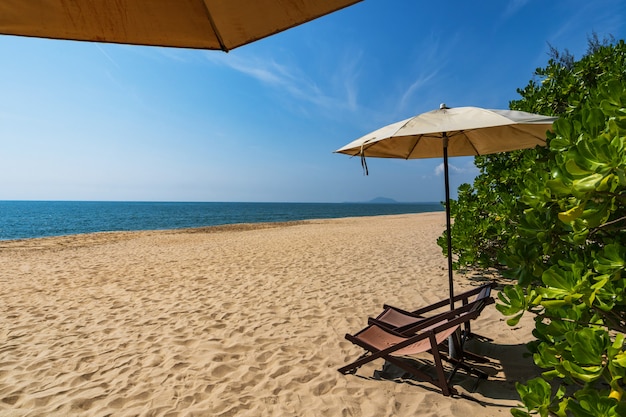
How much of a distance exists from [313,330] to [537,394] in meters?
3.26

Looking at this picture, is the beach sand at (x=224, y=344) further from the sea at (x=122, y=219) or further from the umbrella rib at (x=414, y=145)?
the sea at (x=122, y=219)

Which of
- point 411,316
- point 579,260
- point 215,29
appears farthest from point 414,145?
point 215,29

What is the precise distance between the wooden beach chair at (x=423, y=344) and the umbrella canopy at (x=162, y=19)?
2.67 metres

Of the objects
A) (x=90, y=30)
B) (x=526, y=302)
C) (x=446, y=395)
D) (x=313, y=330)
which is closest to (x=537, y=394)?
(x=526, y=302)

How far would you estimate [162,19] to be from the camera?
1.72 meters

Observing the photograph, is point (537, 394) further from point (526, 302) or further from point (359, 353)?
point (359, 353)

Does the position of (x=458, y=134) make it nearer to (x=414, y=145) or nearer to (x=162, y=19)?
(x=414, y=145)

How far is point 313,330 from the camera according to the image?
464 centimetres

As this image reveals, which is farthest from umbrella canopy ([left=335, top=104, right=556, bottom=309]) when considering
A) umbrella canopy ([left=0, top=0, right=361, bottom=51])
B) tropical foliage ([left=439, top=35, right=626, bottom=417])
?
umbrella canopy ([left=0, top=0, right=361, bottom=51])

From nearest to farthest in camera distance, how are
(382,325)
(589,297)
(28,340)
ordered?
(589,297), (382,325), (28,340)

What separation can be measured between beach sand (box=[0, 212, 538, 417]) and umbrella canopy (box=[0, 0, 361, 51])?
2.90 meters

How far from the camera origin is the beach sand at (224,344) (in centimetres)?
303

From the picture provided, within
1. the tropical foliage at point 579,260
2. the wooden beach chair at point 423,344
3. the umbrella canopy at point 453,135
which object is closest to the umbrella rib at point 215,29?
the umbrella canopy at point 453,135

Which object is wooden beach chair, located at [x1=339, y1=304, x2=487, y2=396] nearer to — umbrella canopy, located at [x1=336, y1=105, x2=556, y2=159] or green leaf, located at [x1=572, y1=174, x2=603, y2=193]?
umbrella canopy, located at [x1=336, y1=105, x2=556, y2=159]
